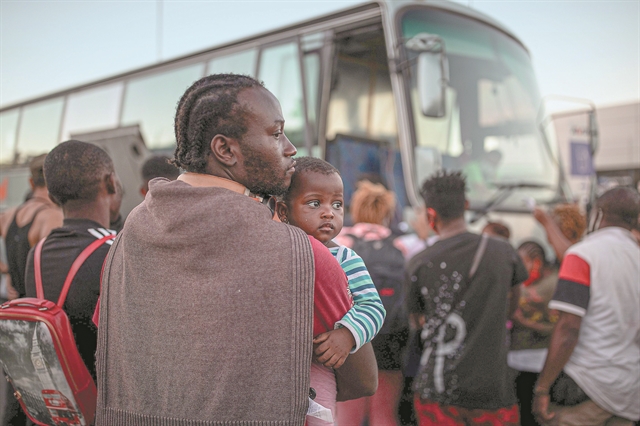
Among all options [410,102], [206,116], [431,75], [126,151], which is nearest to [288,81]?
[410,102]

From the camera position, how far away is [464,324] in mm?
2889

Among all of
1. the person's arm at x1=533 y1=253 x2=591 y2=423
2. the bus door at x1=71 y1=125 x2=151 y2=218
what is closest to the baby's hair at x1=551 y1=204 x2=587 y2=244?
the person's arm at x1=533 y1=253 x2=591 y2=423

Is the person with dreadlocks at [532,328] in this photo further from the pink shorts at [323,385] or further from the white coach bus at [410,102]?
the pink shorts at [323,385]

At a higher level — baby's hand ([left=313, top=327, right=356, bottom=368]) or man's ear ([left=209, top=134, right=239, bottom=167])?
man's ear ([left=209, top=134, right=239, bottom=167])

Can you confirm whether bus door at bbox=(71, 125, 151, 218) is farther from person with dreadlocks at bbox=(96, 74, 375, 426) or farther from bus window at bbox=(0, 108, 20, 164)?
bus window at bbox=(0, 108, 20, 164)

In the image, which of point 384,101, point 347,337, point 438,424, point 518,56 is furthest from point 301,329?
point 518,56

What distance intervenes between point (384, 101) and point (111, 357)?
5296 millimetres

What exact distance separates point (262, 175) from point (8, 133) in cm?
1178

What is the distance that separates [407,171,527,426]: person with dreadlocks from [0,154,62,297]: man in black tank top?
82.8 inches

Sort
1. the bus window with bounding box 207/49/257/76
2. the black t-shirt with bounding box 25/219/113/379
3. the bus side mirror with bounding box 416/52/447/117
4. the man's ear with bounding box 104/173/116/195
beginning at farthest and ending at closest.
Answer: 1. the bus window with bounding box 207/49/257/76
2. the bus side mirror with bounding box 416/52/447/117
3. the man's ear with bounding box 104/173/116/195
4. the black t-shirt with bounding box 25/219/113/379

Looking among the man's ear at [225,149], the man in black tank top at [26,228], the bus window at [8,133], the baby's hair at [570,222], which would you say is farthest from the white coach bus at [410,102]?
the bus window at [8,133]

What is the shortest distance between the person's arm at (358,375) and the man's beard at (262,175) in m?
0.50

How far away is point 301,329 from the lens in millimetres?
1337

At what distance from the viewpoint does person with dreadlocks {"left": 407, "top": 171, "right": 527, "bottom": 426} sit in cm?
284
